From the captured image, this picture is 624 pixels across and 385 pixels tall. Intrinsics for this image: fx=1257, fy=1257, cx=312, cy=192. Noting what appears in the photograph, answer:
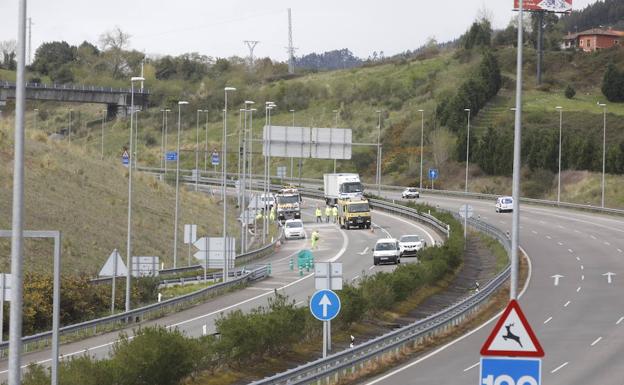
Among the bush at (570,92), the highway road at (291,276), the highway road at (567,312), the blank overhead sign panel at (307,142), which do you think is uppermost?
the bush at (570,92)

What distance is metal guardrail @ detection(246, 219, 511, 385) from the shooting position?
90.4 ft

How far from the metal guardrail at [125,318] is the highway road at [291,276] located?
0.36 metres

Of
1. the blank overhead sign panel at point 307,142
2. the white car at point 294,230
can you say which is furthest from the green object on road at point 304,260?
the blank overhead sign panel at point 307,142

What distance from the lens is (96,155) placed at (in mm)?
97875

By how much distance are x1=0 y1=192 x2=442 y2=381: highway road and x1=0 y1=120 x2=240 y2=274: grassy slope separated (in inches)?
315

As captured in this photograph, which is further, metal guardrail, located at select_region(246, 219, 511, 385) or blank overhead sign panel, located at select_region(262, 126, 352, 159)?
blank overhead sign panel, located at select_region(262, 126, 352, 159)

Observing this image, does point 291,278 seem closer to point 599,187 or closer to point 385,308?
point 385,308

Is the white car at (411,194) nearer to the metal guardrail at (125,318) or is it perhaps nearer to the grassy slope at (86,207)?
the grassy slope at (86,207)

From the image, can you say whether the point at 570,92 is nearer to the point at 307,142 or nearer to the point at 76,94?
the point at 76,94

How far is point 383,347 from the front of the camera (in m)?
32.8

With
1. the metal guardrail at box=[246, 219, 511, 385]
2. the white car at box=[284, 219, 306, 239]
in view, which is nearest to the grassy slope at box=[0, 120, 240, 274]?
the white car at box=[284, 219, 306, 239]

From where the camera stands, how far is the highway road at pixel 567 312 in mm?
31031

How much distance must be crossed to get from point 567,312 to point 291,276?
58.6 feet

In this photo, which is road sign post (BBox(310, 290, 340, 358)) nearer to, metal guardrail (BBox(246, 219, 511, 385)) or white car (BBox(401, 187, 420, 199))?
metal guardrail (BBox(246, 219, 511, 385))
